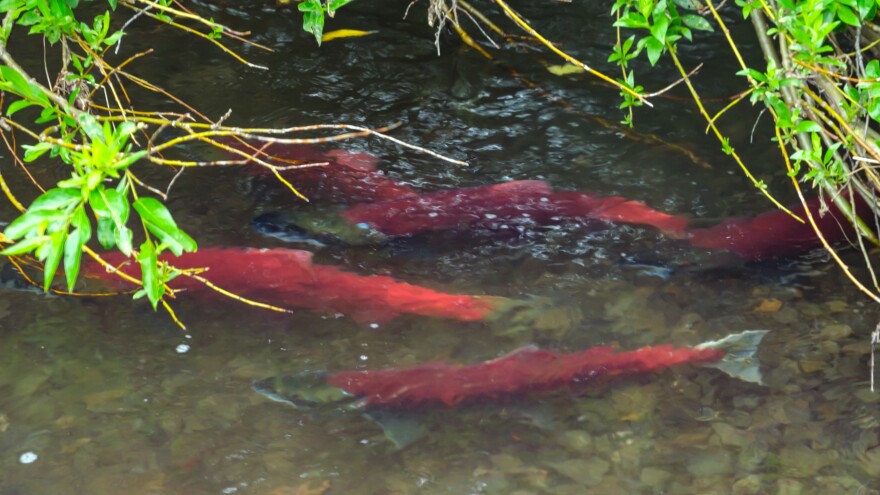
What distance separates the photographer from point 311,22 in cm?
330

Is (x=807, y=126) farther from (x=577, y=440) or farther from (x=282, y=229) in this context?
(x=282, y=229)

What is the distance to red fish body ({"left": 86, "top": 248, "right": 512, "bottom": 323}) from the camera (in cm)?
360

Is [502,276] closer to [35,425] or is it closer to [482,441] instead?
[482,441]

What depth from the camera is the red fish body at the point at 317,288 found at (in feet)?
11.8

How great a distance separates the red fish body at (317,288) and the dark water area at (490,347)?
0.07m

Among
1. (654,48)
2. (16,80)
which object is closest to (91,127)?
(16,80)

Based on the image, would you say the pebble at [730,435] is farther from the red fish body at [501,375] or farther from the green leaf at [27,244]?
the green leaf at [27,244]

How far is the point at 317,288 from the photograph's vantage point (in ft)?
12.1

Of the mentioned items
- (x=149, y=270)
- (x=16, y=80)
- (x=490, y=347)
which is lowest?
(x=490, y=347)

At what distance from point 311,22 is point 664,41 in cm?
131

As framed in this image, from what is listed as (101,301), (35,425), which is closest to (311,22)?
(101,301)

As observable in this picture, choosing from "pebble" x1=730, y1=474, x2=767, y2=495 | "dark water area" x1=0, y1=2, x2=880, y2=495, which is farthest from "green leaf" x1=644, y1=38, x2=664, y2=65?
"pebble" x1=730, y1=474, x2=767, y2=495

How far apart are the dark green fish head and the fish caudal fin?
1414mm

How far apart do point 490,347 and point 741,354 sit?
966mm
